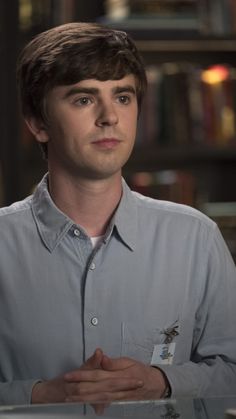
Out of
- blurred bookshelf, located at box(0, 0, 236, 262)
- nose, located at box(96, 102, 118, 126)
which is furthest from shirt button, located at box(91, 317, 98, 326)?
blurred bookshelf, located at box(0, 0, 236, 262)

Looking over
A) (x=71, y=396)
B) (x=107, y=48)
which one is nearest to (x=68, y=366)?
(x=71, y=396)

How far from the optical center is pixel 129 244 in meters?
1.84

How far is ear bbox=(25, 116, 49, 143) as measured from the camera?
75.4 inches

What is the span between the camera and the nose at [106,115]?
1.75m

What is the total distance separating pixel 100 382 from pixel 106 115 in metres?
0.46

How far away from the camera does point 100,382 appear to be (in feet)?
5.41

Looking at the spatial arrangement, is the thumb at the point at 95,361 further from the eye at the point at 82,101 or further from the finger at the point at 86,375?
the eye at the point at 82,101

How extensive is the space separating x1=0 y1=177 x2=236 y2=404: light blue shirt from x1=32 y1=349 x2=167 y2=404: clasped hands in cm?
8

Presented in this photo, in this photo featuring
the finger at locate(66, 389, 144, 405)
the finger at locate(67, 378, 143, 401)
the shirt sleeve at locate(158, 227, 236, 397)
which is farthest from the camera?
the shirt sleeve at locate(158, 227, 236, 397)

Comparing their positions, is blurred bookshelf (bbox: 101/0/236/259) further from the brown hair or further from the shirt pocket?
the shirt pocket

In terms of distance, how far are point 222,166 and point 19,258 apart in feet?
7.59

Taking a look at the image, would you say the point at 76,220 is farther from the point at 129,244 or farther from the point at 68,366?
the point at 68,366

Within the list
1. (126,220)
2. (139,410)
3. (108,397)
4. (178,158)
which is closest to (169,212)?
(126,220)

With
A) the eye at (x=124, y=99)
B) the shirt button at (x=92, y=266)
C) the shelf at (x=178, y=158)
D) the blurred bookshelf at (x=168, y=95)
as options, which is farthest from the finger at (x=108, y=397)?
the shelf at (x=178, y=158)
